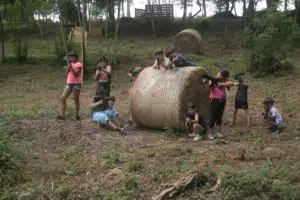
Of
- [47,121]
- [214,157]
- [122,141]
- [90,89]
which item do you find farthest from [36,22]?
[214,157]

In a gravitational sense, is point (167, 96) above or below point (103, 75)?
below

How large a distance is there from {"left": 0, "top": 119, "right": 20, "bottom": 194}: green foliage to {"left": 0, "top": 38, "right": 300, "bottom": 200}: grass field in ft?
0.05

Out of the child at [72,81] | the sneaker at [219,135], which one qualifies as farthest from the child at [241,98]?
the child at [72,81]

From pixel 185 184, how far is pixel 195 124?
3.10 metres

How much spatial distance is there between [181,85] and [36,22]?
20.3m

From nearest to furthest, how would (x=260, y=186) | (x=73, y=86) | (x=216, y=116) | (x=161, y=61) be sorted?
(x=260, y=186) → (x=216, y=116) → (x=161, y=61) → (x=73, y=86)

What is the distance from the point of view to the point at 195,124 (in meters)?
9.71

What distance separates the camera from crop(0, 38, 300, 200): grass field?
675 centimetres

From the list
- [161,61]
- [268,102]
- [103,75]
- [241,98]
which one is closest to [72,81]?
[103,75]

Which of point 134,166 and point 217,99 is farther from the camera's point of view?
point 217,99

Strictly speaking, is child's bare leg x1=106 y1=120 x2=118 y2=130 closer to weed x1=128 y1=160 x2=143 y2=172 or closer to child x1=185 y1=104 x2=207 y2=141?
child x1=185 y1=104 x2=207 y2=141

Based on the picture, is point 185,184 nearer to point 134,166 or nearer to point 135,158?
point 134,166

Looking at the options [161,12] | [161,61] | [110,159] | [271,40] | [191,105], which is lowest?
[110,159]

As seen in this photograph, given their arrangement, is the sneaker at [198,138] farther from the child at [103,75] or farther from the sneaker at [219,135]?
the child at [103,75]
